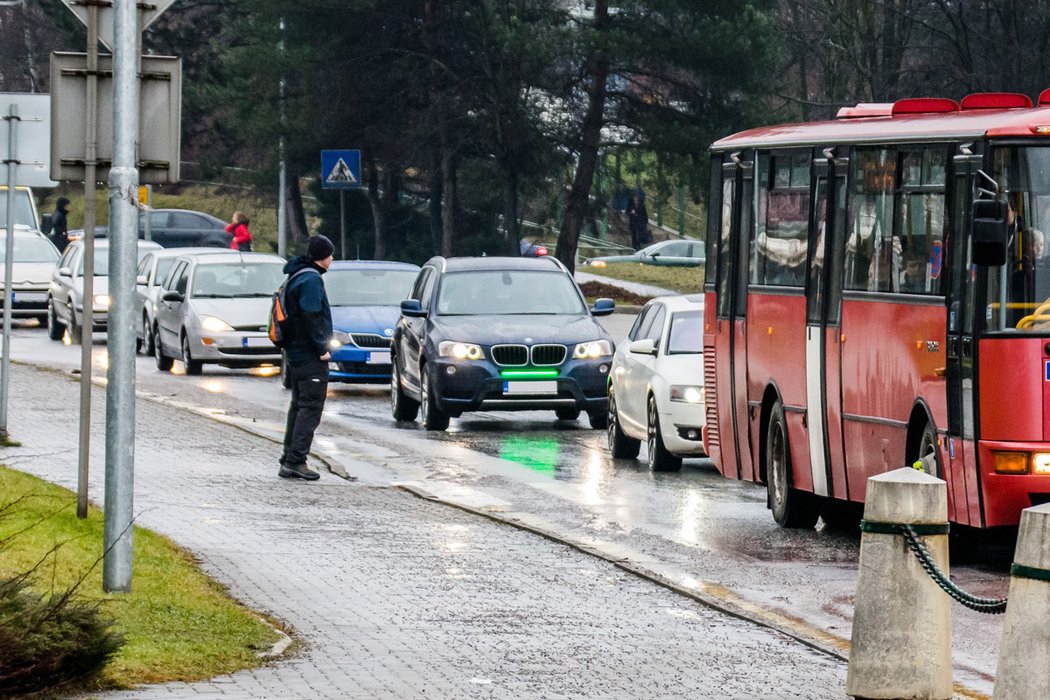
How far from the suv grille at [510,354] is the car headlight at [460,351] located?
0.14 meters

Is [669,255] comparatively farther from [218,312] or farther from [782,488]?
[782,488]

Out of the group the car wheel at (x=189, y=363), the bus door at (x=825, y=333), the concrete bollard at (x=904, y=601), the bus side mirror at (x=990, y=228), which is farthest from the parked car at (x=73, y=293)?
the concrete bollard at (x=904, y=601)

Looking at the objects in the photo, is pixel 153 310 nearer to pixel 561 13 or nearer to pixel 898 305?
pixel 561 13

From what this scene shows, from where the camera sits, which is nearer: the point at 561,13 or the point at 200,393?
the point at 200,393

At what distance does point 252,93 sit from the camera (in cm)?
5012

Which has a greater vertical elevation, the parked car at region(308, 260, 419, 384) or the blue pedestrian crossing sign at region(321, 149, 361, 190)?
the blue pedestrian crossing sign at region(321, 149, 361, 190)

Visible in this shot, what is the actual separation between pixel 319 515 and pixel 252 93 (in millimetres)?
36636

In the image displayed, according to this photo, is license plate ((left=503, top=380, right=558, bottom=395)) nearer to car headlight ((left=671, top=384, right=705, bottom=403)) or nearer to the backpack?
car headlight ((left=671, top=384, right=705, bottom=403))

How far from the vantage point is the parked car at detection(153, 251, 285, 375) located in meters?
29.3

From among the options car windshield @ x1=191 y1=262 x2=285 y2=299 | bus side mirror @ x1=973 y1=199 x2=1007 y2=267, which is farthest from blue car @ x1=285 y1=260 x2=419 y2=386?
bus side mirror @ x1=973 y1=199 x2=1007 y2=267

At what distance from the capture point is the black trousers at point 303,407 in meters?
16.8

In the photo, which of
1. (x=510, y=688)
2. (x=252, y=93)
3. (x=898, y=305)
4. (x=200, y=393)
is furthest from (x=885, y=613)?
(x=252, y=93)

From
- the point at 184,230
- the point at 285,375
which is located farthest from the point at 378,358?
the point at 184,230

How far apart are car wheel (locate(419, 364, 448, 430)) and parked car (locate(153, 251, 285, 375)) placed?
6980 millimetres
